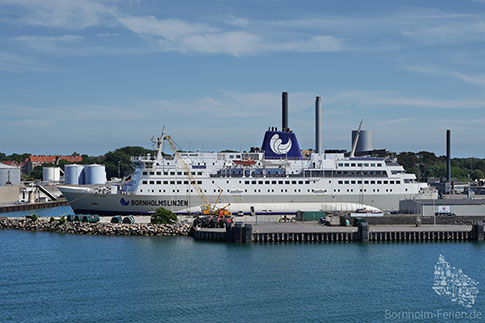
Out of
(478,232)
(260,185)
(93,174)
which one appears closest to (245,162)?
(260,185)

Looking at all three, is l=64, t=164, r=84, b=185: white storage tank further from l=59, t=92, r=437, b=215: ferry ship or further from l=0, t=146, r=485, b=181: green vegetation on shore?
l=59, t=92, r=437, b=215: ferry ship

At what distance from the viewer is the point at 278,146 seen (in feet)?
168

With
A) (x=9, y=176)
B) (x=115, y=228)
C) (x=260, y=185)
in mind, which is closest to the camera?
(x=115, y=228)

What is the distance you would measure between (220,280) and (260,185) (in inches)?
826

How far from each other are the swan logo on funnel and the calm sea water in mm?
15728

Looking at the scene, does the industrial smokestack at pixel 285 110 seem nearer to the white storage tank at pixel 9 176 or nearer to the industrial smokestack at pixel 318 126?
the industrial smokestack at pixel 318 126

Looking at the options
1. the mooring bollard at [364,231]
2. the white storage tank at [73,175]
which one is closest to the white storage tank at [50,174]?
the white storage tank at [73,175]

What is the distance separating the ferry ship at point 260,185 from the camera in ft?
153

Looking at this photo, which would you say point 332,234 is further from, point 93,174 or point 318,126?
point 93,174

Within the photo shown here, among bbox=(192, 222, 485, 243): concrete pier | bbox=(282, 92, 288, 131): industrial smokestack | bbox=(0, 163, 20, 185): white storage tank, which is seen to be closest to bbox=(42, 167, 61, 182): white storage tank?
bbox=(0, 163, 20, 185): white storage tank

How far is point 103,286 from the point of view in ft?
86.4

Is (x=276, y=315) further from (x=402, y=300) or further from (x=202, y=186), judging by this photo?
(x=202, y=186)

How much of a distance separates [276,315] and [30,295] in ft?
32.8

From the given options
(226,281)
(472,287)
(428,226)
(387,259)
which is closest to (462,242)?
(428,226)
